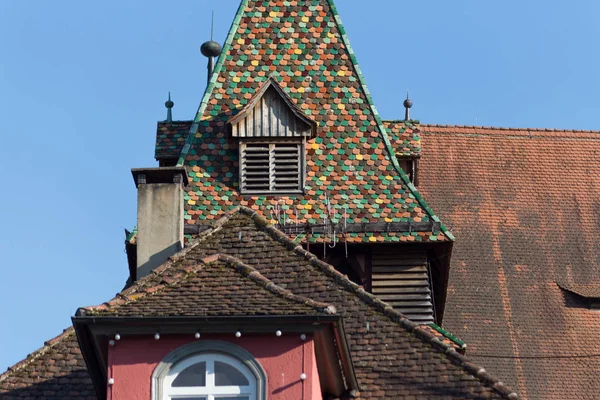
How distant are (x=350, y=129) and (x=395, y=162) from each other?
101cm

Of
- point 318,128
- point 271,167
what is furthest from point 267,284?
point 318,128

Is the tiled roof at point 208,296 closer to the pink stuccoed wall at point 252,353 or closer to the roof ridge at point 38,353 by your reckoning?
the pink stuccoed wall at point 252,353

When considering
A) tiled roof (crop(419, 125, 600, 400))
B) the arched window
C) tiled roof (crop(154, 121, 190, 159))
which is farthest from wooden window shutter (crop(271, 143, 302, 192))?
tiled roof (crop(419, 125, 600, 400))

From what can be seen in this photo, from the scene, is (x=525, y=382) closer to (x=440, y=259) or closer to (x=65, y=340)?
(x=440, y=259)

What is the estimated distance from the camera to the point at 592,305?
4116 centimetres

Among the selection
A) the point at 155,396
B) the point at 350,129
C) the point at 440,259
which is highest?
the point at 350,129

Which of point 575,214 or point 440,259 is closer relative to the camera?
point 440,259

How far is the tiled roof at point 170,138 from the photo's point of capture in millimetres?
30438

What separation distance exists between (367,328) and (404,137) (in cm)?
870

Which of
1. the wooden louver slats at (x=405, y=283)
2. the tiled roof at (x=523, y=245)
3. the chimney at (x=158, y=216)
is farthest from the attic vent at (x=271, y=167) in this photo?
the tiled roof at (x=523, y=245)

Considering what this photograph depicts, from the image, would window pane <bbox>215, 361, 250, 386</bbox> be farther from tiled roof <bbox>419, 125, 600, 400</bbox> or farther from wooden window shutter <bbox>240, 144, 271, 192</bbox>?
tiled roof <bbox>419, 125, 600, 400</bbox>

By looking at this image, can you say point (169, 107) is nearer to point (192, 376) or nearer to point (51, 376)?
point (51, 376)

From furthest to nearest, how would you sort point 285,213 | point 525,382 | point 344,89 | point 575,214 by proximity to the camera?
1. point 575,214
2. point 525,382
3. point 344,89
4. point 285,213

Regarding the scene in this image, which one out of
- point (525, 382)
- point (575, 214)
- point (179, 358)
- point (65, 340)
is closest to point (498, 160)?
point (575, 214)
